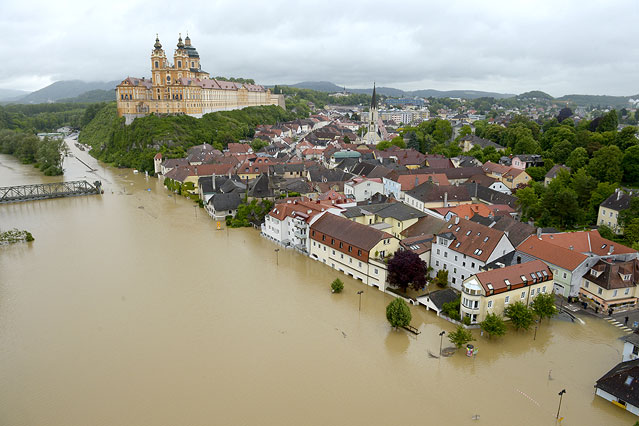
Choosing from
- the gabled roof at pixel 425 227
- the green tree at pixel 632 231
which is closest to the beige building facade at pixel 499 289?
the gabled roof at pixel 425 227

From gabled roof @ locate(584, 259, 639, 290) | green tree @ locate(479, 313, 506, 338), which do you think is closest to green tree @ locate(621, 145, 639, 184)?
gabled roof @ locate(584, 259, 639, 290)

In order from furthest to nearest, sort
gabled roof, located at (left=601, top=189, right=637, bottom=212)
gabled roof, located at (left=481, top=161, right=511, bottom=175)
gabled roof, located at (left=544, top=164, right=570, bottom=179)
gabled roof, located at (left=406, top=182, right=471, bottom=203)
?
gabled roof, located at (left=481, top=161, right=511, bottom=175)
gabled roof, located at (left=544, top=164, right=570, bottom=179)
gabled roof, located at (left=406, top=182, right=471, bottom=203)
gabled roof, located at (left=601, top=189, right=637, bottom=212)

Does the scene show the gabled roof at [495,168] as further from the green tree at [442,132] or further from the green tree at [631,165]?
the green tree at [442,132]

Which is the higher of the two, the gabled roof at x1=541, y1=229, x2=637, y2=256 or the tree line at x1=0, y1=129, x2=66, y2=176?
the tree line at x1=0, y1=129, x2=66, y2=176

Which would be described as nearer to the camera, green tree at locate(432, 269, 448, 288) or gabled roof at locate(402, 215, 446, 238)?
green tree at locate(432, 269, 448, 288)

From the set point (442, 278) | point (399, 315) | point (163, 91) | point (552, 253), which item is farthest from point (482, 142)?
point (163, 91)

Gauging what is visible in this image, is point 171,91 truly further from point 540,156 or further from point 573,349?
point 573,349

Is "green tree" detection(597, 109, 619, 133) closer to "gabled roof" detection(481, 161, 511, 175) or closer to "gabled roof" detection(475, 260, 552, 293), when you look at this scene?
"gabled roof" detection(481, 161, 511, 175)

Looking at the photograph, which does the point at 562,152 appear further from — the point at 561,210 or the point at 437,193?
the point at 437,193
